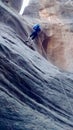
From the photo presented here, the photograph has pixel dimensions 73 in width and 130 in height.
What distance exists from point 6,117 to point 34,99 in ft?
4.57

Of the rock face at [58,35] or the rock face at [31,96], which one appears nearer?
the rock face at [31,96]

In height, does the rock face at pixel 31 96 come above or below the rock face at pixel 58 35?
below

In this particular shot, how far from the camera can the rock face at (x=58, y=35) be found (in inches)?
706

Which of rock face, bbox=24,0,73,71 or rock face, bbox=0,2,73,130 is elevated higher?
rock face, bbox=24,0,73,71

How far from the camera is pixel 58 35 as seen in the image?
59.5 ft

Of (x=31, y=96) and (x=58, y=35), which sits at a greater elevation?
(x=58, y=35)

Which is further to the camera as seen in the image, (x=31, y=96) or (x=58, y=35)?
(x=58, y=35)

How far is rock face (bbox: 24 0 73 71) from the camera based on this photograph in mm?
17922

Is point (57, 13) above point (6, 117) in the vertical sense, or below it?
above

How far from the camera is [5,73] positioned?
6625mm

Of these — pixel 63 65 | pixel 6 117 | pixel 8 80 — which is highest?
pixel 63 65

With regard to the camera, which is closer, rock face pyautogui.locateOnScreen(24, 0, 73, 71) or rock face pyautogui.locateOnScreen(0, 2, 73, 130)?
rock face pyautogui.locateOnScreen(0, 2, 73, 130)

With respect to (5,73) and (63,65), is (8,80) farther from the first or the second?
(63,65)

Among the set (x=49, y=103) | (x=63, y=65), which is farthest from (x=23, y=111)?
(x=63, y=65)
